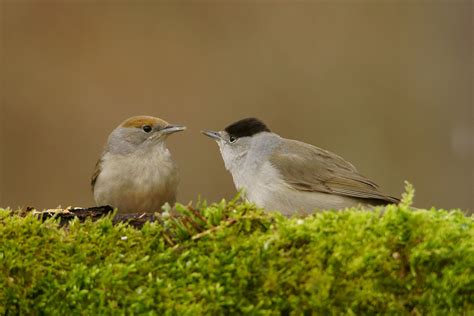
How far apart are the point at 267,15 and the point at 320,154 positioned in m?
6.23

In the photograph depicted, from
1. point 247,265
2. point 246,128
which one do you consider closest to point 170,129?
point 246,128

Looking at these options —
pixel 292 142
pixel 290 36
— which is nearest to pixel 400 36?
pixel 290 36

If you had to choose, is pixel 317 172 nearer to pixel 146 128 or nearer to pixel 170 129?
pixel 170 129

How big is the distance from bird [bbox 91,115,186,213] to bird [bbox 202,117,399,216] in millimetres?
676

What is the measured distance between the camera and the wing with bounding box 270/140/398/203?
18.5 ft

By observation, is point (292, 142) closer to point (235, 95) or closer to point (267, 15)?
point (235, 95)

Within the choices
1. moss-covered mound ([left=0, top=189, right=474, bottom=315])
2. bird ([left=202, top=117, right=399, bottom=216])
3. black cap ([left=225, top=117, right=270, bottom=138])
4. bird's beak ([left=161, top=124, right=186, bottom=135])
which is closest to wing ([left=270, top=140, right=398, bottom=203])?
bird ([left=202, top=117, right=399, bottom=216])

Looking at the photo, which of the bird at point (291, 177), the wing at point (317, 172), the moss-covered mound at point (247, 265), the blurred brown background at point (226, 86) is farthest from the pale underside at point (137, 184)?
the blurred brown background at point (226, 86)

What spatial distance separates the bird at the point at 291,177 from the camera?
5.60 m

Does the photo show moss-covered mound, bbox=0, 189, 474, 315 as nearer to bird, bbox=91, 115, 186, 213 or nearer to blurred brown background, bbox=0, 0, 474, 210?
bird, bbox=91, 115, 186, 213

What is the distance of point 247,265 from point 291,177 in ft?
8.77

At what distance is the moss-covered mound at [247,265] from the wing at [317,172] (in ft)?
7.71

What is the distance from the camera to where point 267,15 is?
38.8ft

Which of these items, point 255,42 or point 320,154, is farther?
point 255,42
